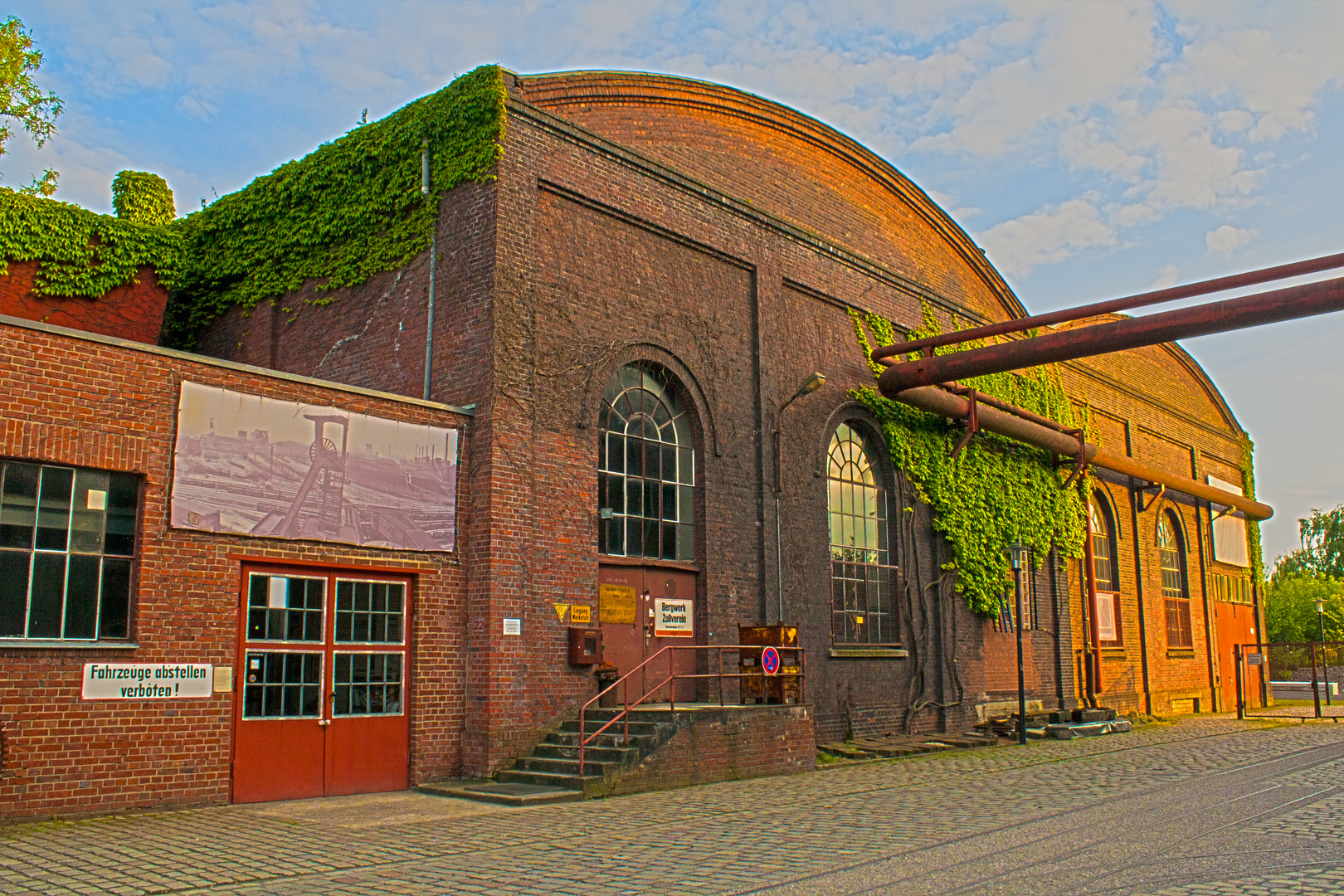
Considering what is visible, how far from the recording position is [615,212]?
51.1 ft

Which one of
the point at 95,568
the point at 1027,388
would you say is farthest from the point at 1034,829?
the point at 1027,388

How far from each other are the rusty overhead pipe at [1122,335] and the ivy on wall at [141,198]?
44.1ft

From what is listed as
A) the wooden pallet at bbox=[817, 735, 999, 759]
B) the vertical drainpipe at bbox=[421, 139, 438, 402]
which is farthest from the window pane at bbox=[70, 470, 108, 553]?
the wooden pallet at bbox=[817, 735, 999, 759]

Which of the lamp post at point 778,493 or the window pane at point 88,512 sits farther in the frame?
the lamp post at point 778,493

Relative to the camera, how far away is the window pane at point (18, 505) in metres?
10.1

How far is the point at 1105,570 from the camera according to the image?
2709cm

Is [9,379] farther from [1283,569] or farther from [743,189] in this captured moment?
[1283,569]

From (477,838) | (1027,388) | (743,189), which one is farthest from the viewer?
(1027,388)

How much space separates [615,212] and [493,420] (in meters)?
3.96

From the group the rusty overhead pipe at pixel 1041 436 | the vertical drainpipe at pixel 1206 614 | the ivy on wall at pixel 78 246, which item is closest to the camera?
the ivy on wall at pixel 78 246

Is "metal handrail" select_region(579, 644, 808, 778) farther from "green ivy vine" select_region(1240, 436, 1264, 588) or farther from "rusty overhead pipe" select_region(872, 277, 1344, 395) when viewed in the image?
"green ivy vine" select_region(1240, 436, 1264, 588)

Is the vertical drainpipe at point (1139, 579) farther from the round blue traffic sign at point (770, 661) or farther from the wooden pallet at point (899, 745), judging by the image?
the round blue traffic sign at point (770, 661)

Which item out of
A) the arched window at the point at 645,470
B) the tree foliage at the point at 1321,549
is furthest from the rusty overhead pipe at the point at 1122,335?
the tree foliage at the point at 1321,549

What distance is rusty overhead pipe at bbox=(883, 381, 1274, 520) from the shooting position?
20078 mm
